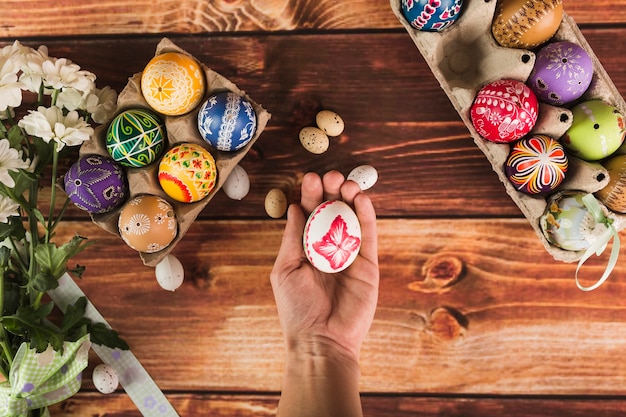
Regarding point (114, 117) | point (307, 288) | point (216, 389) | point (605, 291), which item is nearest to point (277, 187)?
point (307, 288)

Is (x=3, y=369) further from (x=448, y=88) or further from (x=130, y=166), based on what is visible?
(x=448, y=88)

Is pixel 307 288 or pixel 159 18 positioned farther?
pixel 159 18

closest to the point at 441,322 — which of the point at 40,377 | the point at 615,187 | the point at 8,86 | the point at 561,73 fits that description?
the point at 615,187

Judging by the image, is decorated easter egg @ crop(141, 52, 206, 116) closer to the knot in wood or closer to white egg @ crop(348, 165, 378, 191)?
white egg @ crop(348, 165, 378, 191)

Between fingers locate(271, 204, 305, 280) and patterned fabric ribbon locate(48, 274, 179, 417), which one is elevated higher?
fingers locate(271, 204, 305, 280)

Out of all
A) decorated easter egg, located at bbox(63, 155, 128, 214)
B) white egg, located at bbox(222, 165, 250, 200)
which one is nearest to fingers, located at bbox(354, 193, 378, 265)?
white egg, located at bbox(222, 165, 250, 200)

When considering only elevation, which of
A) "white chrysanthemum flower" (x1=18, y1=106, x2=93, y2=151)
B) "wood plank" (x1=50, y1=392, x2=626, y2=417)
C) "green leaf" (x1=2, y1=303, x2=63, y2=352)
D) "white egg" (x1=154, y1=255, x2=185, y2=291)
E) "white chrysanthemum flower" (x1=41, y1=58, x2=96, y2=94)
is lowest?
"wood plank" (x1=50, y1=392, x2=626, y2=417)

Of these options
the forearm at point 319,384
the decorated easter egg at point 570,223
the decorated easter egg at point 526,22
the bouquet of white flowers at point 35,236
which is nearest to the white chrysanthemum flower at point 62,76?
the bouquet of white flowers at point 35,236

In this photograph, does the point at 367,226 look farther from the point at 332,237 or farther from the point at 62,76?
the point at 62,76
